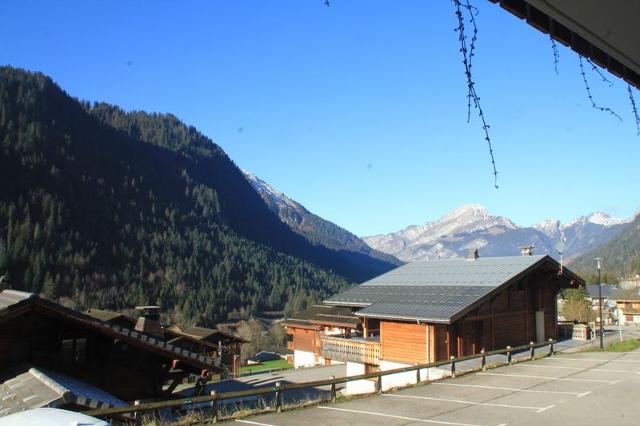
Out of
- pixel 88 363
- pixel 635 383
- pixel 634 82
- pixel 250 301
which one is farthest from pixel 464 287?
pixel 250 301

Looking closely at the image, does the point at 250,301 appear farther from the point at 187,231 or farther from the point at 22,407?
the point at 22,407

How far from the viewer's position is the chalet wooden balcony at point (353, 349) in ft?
89.6

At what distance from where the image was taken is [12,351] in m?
11.3

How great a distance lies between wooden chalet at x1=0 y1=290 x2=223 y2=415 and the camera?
11094 mm

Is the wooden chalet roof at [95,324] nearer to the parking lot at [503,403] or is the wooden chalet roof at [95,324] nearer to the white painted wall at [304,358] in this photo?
the parking lot at [503,403]

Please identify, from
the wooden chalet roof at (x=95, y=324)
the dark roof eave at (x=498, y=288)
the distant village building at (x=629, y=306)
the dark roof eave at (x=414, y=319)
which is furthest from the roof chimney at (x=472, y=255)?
the distant village building at (x=629, y=306)

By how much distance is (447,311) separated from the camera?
24047 mm

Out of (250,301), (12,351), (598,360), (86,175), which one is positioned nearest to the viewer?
(12,351)

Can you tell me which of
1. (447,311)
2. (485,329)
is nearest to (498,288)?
(485,329)

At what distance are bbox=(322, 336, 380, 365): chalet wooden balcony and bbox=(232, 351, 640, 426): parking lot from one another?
8.18 m

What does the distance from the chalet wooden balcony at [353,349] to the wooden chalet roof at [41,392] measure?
57.2ft

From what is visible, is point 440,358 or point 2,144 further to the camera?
point 2,144

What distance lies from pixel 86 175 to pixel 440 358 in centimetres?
17955

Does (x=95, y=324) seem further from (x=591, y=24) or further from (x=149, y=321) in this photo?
(x=591, y=24)
